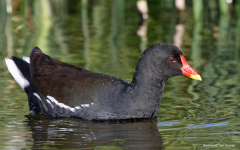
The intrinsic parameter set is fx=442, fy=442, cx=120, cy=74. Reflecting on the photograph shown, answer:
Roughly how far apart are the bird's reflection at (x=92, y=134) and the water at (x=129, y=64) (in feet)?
0.03

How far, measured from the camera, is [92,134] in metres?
4.80

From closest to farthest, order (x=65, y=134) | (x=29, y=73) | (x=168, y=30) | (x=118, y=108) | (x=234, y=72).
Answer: (x=65, y=134) < (x=118, y=108) < (x=29, y=73) < (x=234, y=72) < (x=168, y=30)

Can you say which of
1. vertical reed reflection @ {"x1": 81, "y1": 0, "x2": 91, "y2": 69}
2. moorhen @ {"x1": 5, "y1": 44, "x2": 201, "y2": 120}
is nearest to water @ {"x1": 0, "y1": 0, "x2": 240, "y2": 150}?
vertical reed reflection @ {"x1": 81, "y1": 0, "x2": 91, "y2": 69}

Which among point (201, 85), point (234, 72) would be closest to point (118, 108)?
point (201, 85)

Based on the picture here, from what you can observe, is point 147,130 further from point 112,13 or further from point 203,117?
point 112,13

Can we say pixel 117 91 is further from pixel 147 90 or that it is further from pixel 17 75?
pixel 17 75

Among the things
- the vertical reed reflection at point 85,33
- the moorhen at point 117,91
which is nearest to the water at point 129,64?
the vertical reed reflection at point 85,33

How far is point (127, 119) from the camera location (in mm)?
5316

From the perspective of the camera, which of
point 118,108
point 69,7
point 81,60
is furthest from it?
point 69,7

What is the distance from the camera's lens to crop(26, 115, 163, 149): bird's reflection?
14.6 ft

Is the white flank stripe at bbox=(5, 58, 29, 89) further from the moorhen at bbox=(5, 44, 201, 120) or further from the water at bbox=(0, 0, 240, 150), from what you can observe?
the moorhen at bbox=(5, 44, 201, 120)

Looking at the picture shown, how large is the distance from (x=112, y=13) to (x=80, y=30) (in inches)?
125

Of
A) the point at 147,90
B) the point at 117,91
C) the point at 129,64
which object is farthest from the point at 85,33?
the point at 147,90

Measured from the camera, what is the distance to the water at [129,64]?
4656mm
